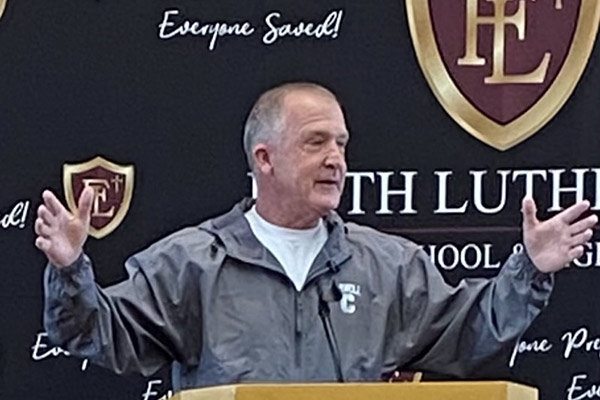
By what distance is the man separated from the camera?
4.50 meters

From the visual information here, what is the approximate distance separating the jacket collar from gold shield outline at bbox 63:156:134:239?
35.3 inches

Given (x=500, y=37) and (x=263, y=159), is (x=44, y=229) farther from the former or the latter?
(x=500, y=37)

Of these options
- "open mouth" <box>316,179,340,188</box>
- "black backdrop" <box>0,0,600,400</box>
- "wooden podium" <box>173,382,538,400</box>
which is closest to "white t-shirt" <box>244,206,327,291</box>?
"open mouth" <box>316,179,340,188</box>

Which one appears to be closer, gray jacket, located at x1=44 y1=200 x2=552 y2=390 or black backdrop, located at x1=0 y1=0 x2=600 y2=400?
gray jacket, located at x1=44 y1=200 x2=552 y2=390

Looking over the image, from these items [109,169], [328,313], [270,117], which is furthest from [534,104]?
[328,313]

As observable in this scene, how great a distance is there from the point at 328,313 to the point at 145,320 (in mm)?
359

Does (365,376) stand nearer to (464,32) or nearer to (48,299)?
(48,299)

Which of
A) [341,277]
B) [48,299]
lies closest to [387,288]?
[341,277]

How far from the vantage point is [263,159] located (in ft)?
15.3

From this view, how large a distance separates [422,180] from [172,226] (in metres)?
0.61

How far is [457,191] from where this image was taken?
5.57 metres

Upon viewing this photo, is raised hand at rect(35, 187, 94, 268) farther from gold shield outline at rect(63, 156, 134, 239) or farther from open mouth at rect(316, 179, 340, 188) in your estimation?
gold shield outline at rect(63, 156, 134, 239)

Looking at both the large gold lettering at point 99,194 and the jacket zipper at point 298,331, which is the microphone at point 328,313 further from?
the large gold lettering at point 99,194

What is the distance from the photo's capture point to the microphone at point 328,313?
4.50 meters
